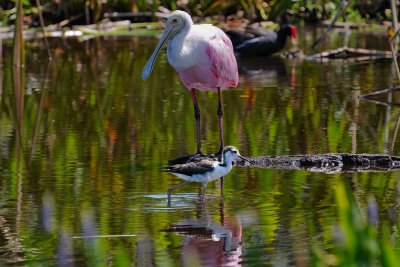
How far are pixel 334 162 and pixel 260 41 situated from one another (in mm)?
10044

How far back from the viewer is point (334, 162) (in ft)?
29.5

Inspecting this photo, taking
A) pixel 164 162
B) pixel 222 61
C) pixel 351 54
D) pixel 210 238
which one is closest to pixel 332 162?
pixel 222 61

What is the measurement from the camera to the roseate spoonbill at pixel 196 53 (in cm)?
905

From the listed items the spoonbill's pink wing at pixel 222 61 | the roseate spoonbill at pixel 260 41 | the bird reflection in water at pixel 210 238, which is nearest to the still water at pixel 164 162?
the bird reflection in water at pixel 210 238

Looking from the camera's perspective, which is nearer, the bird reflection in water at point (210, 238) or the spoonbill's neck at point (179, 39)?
the bird reflection in water at point (210, 238)

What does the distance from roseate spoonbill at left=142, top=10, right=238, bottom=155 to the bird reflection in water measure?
1.86m

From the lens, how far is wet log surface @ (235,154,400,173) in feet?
29.3

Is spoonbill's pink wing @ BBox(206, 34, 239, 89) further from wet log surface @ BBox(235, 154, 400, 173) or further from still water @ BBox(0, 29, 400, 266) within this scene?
wet log surface @ BBox(235, 154, 400, 173)

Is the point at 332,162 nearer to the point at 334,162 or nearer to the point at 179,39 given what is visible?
the point at 334,162

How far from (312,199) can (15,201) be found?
2.08m

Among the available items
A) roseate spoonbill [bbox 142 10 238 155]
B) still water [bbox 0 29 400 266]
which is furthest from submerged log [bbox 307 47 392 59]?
roseate spoonbill [bbox 142 10 238 155]

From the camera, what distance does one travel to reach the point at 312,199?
779cm

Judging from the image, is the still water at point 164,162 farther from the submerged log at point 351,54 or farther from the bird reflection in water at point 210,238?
the submerged log at point 351,54

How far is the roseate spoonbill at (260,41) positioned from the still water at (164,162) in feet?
4.40
